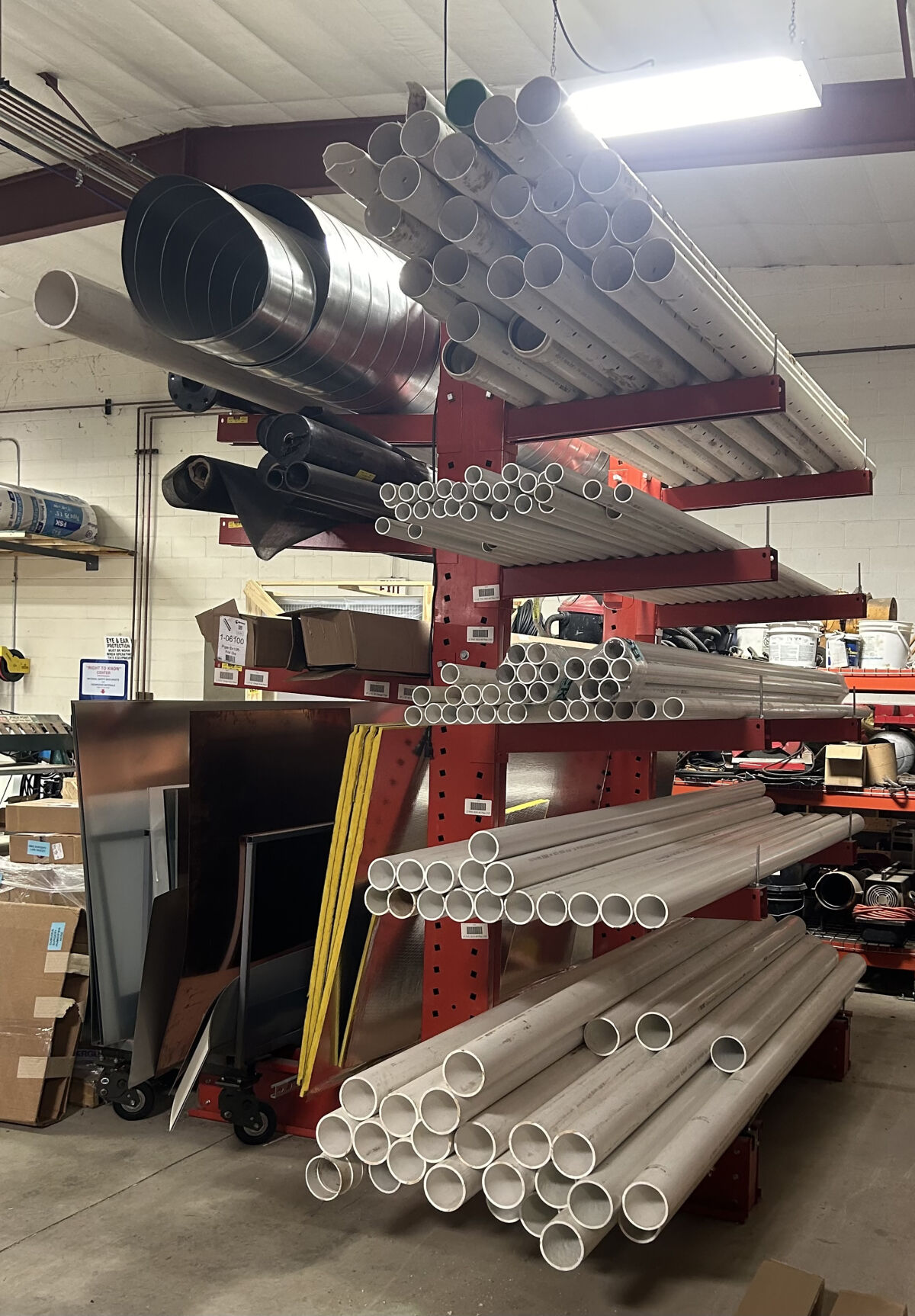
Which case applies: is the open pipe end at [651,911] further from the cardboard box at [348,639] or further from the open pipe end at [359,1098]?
the cardboard box at [348,639]

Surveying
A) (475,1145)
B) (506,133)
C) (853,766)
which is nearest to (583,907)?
(475,1145)

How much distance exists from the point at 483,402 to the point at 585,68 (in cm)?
275

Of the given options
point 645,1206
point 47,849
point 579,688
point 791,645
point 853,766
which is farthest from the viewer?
point 791,645

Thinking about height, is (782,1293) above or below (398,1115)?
below

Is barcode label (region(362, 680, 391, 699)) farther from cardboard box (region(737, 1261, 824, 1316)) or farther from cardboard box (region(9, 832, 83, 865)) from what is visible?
cardboard box (region(737, 1261, 824, 1316))

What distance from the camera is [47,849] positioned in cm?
365

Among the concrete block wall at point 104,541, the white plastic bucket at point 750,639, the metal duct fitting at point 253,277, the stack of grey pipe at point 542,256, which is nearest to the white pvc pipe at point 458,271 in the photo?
the stack of grey pipe at point 542,256

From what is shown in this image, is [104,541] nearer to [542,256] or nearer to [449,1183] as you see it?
[542,256]

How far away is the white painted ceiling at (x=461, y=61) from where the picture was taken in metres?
4.23

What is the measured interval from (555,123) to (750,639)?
4009mm

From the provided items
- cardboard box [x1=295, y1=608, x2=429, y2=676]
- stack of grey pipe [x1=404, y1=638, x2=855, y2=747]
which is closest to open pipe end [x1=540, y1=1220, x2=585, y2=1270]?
stack of grey pipe [x1=404, y1=638, x2=855, y2=747]

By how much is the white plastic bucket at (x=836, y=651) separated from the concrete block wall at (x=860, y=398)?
45.0 inches

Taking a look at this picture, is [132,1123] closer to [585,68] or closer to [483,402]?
[483,402]

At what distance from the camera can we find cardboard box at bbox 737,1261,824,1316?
1.80m
